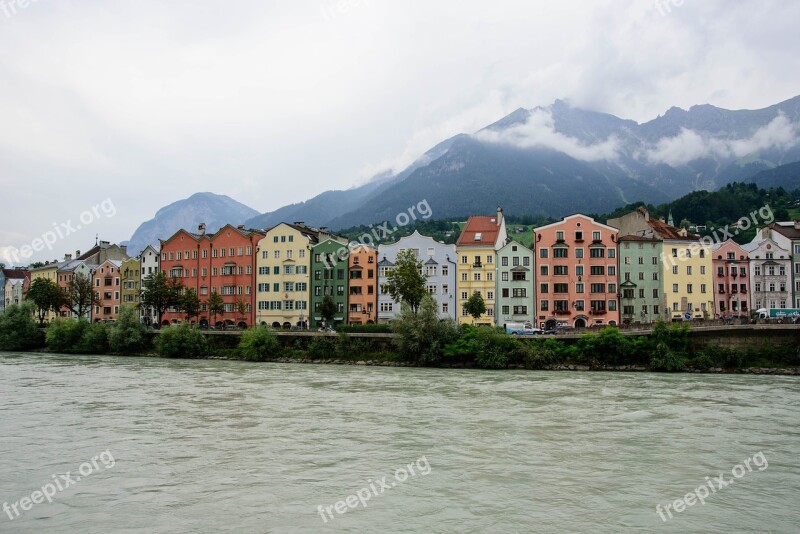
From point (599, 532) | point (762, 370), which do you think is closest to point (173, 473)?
point (599, 532)

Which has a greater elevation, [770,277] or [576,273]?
[576,273]

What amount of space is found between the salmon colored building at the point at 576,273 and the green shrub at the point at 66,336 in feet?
184

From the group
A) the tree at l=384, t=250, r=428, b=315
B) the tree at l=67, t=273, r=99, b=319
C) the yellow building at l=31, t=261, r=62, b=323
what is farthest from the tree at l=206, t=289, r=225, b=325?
the yellow building at l=31, t=261, r=62, b=323

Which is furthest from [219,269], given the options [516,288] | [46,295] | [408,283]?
[516,288]

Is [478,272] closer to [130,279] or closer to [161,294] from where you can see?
[161,294]

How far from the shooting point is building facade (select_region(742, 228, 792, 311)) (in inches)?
3120

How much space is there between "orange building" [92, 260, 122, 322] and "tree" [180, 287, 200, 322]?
2490 cm

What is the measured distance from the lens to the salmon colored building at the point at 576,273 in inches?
2977

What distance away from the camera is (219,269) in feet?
300

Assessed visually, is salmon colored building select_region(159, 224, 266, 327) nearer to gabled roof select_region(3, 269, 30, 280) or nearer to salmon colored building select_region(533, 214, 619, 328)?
salmon colored building select_region(533, 214, 619, 328)

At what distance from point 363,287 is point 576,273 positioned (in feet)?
90.2

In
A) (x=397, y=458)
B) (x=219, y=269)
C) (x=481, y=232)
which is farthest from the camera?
(x=219, y=269)

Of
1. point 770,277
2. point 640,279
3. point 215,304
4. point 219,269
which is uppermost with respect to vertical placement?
point 219,269

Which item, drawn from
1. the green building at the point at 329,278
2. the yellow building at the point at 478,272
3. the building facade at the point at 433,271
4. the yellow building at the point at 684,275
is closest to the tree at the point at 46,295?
the green building at the point at 329,278
